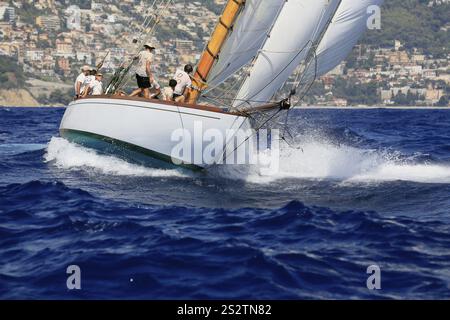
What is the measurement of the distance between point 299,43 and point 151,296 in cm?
840

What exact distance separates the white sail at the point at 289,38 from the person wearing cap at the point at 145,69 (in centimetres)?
208

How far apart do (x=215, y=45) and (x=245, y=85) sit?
1.93m

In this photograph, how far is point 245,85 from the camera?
16.3 metres

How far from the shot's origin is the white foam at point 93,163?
54.5 feet

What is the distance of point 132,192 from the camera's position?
47.5ft

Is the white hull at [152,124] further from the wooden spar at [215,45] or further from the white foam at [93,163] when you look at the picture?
the wooden spar at [215,45]

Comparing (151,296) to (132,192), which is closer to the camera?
(151,296)

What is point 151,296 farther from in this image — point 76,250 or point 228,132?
point 228,132

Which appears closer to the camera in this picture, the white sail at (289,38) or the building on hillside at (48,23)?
the white sail at (289,38)

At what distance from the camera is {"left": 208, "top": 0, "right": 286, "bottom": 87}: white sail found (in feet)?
55.9

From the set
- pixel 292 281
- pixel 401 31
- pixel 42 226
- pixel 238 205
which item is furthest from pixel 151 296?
pixel 401 31

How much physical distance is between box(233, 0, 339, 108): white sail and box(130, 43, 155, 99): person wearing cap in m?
2.08

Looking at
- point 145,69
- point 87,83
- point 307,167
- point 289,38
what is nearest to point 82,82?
point 87,83

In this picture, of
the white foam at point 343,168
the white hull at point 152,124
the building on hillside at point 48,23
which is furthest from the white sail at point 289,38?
the building on hillside at point 48,23
